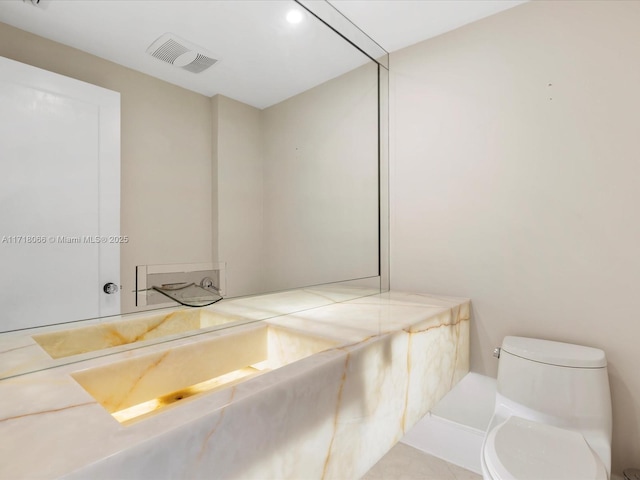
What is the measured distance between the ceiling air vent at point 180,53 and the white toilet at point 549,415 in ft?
5.09

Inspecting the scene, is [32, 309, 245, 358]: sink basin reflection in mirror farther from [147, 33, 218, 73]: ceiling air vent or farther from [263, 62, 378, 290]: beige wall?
[147, 33, 218, 73]: ceiling air vent

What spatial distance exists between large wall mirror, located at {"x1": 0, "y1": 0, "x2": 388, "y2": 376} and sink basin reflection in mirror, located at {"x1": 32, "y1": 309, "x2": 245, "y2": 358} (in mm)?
51

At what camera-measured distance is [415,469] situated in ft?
5.58

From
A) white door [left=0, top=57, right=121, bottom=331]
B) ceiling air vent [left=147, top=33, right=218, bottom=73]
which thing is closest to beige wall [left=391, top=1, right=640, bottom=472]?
ceiling air vent [left=147, top=33, right=218, bottom=73]

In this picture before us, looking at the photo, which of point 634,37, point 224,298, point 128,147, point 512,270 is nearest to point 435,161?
point 512,270

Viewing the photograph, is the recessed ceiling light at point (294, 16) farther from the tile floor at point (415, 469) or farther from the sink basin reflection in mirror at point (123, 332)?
the tile floor at point (415, 469)

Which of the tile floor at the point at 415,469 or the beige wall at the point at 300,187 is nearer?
the beige wall at the point at 300,187

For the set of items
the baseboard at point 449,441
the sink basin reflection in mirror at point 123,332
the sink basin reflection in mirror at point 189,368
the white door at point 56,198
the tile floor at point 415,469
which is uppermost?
the white door at point 56,198

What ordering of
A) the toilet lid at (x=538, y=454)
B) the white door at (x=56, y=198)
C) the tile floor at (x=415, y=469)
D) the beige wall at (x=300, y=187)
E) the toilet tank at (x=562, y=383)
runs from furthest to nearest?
the tile floor at (x=415, y=469) < the toilet tank at (x=562, y=383) < the beige wall at (x=300, y=187) < the toilet lid at (x=538, y=454) < the white door at (x=56, y=198)

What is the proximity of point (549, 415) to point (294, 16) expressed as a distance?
191 cm

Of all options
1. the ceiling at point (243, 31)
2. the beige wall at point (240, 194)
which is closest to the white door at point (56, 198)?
the ceiling at point (243, 31)

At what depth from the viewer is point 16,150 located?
0.72m

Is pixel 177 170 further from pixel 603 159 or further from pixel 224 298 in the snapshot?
pixel 603 159

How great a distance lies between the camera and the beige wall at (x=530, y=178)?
52.6 inches
